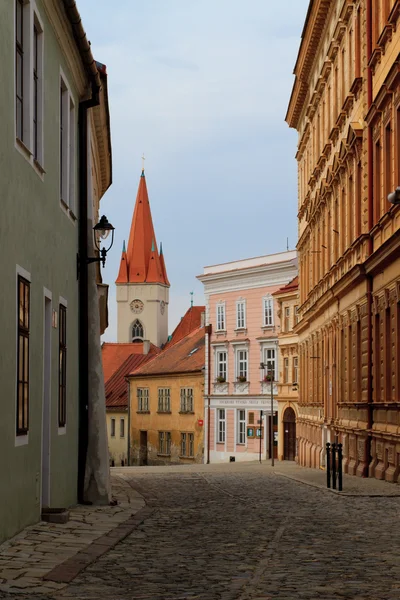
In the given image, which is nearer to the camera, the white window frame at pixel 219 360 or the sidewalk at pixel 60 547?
the sidewalk at pixel 60 547

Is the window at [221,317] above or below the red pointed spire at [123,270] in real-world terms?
below

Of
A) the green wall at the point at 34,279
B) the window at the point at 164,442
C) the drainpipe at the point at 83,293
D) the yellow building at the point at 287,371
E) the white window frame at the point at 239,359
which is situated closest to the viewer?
the green wall at the point at 34,279

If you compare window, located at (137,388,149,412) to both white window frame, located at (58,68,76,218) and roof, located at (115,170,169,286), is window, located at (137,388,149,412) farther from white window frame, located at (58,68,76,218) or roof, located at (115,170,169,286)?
white window frame, located at (58,68,76,218)

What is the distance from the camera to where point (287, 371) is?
68.1 metres

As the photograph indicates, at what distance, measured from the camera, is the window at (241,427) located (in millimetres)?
74750

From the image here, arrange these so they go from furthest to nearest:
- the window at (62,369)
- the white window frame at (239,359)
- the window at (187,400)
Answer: the window at (187,400)
the white window frame at (239,359)
the window at (62,369)

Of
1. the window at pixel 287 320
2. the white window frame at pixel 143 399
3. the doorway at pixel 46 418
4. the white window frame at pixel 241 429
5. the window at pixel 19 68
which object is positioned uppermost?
the window at pixel 19 68

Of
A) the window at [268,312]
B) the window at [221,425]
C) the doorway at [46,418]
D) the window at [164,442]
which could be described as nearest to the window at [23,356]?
the doorway at [46,418]

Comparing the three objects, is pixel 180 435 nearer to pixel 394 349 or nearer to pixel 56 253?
pixel 394 349

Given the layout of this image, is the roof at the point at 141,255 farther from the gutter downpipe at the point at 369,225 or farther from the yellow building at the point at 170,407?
the gutter downpipe at the point at 369,225

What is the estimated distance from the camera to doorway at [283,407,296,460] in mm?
67562

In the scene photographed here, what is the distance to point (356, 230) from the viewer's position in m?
32.6

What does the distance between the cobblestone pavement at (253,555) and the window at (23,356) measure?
5.85ft

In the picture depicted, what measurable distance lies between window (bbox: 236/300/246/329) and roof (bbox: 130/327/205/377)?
15.9 ft
